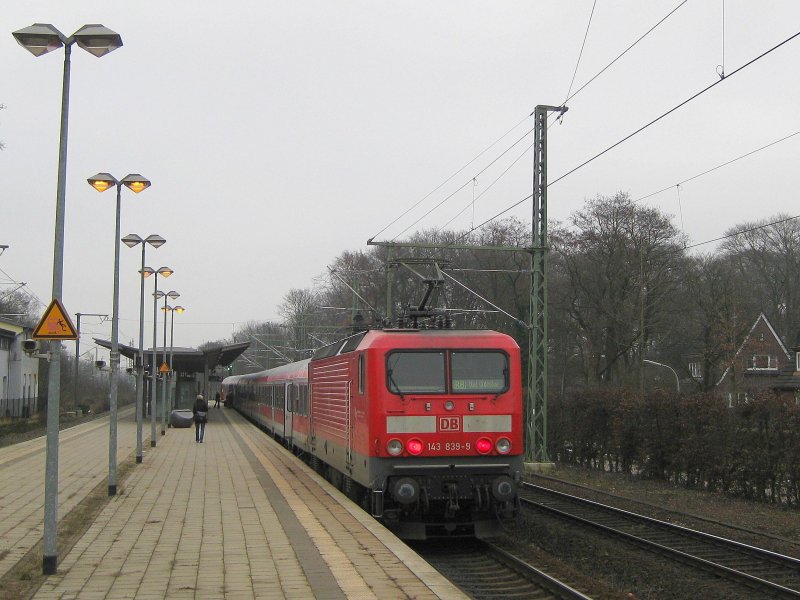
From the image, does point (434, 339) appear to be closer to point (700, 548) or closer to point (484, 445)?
point (484, 445)

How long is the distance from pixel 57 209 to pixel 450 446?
556cm

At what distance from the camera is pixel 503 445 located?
11.9 m

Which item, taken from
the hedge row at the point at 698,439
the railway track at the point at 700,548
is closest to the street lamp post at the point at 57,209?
the railway track at the point at 700,548

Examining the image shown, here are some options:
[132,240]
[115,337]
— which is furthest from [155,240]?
[115,337]

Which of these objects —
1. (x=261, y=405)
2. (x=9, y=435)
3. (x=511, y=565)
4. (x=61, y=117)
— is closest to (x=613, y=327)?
(x=261, y=405)

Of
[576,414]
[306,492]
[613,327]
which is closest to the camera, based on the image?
[306,492]

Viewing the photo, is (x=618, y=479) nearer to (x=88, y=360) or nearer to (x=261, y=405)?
(x=261, y=405)

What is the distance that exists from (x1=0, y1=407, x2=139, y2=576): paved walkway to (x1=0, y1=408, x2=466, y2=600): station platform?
3cm

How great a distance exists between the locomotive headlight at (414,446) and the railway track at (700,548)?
295 centimetres

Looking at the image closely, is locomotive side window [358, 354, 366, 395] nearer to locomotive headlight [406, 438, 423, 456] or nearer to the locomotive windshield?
the locomotive windshield

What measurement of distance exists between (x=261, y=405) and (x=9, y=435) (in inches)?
422

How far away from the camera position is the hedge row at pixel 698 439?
15.7 metres

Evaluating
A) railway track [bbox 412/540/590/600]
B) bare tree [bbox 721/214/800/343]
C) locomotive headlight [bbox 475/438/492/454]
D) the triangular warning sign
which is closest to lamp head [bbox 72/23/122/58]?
the triangular warning sign

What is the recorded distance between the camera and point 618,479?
21.0 metres
